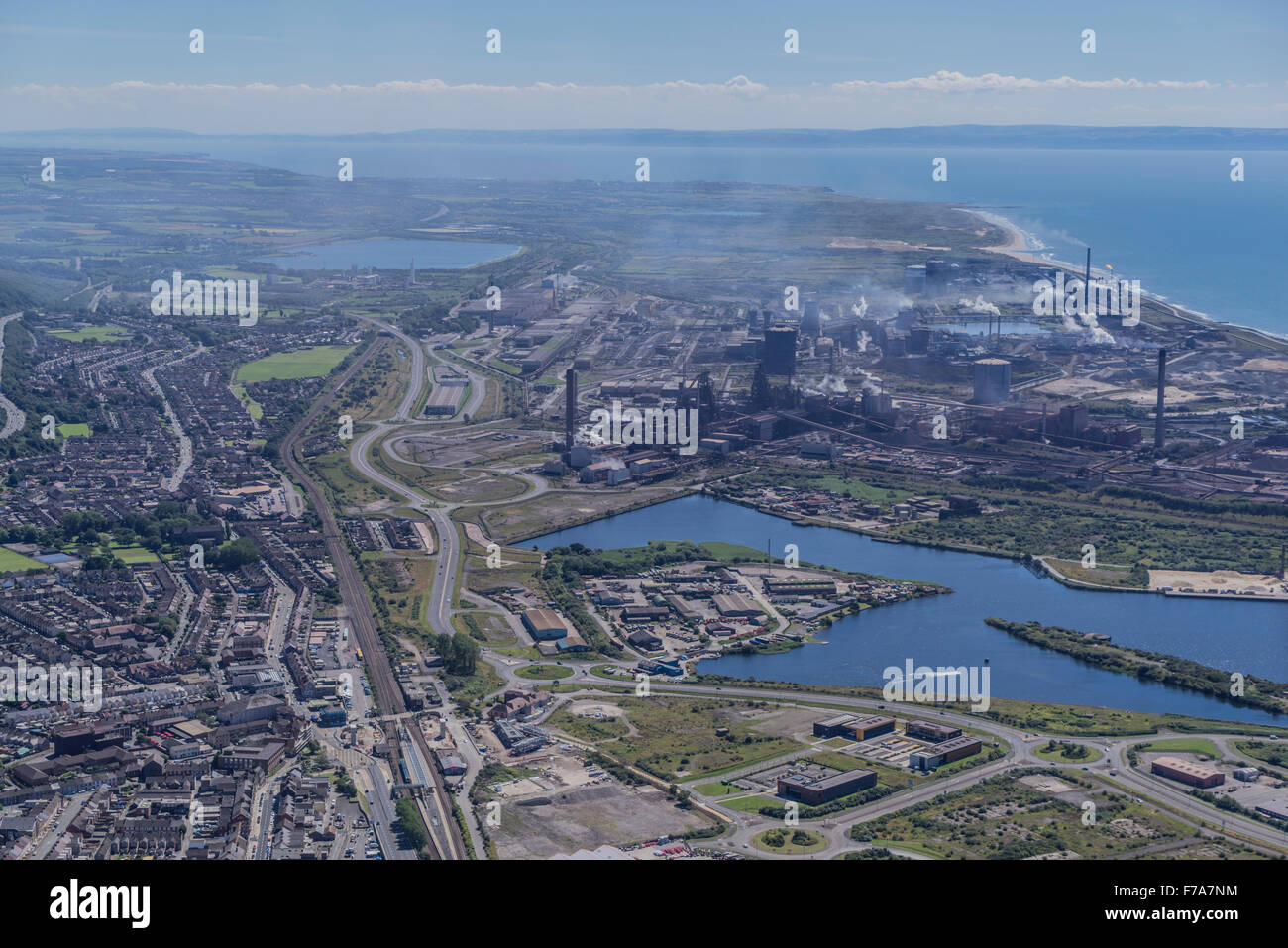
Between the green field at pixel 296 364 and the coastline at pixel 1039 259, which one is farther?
the coastline at pixel 1039 259

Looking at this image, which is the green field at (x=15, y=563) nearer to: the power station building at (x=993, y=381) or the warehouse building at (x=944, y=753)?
the warehouse building at (x=944, y=753)

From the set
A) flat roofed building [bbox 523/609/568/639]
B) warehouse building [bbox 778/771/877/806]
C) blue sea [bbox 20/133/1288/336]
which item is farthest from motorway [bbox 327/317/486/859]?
blue sea [bbox 20/133/1288/336]

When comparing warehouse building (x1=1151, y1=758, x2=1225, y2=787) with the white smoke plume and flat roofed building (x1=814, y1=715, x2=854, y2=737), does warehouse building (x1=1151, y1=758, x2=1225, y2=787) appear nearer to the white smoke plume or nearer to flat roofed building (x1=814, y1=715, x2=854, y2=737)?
flat roofed building (x1=814, y1=715, x2=854, y2=737)

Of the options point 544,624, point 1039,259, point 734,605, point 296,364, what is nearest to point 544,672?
point 544,624

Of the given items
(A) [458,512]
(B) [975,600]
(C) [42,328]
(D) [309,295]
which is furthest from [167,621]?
(D) [309,295]

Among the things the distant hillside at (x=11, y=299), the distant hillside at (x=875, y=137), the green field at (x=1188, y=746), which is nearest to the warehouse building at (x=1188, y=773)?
the green field at (x=1188, y=746)
